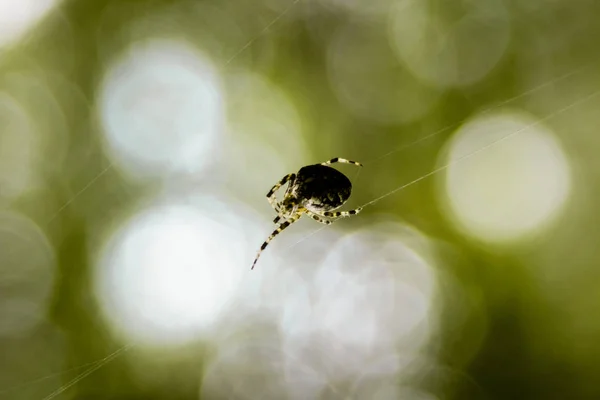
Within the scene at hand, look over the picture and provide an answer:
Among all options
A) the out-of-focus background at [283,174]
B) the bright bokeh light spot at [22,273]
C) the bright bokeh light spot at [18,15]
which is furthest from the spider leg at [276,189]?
the bright bokeh light spot at [18,15]

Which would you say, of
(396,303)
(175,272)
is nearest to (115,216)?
(175,272)

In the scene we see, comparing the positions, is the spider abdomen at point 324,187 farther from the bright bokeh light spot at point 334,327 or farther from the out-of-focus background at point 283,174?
the bright bokeh light spot at point 334,327

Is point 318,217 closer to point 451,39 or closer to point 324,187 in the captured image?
point 324,187

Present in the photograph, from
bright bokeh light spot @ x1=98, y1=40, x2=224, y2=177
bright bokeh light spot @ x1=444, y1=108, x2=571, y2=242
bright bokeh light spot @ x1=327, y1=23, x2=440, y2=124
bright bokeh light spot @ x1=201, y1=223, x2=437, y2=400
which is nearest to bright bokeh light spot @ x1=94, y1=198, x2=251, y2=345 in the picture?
bright bokeh light spot @ x1=201, y1=223, x2=437, y2=400

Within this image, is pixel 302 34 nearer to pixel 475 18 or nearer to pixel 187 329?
pixel 475 18

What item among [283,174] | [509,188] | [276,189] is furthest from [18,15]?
[509,188]

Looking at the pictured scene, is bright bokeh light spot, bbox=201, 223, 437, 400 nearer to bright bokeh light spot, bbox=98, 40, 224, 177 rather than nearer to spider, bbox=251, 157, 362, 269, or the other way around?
bright bokeh light spot, bbox=98, 40, 224, 177
